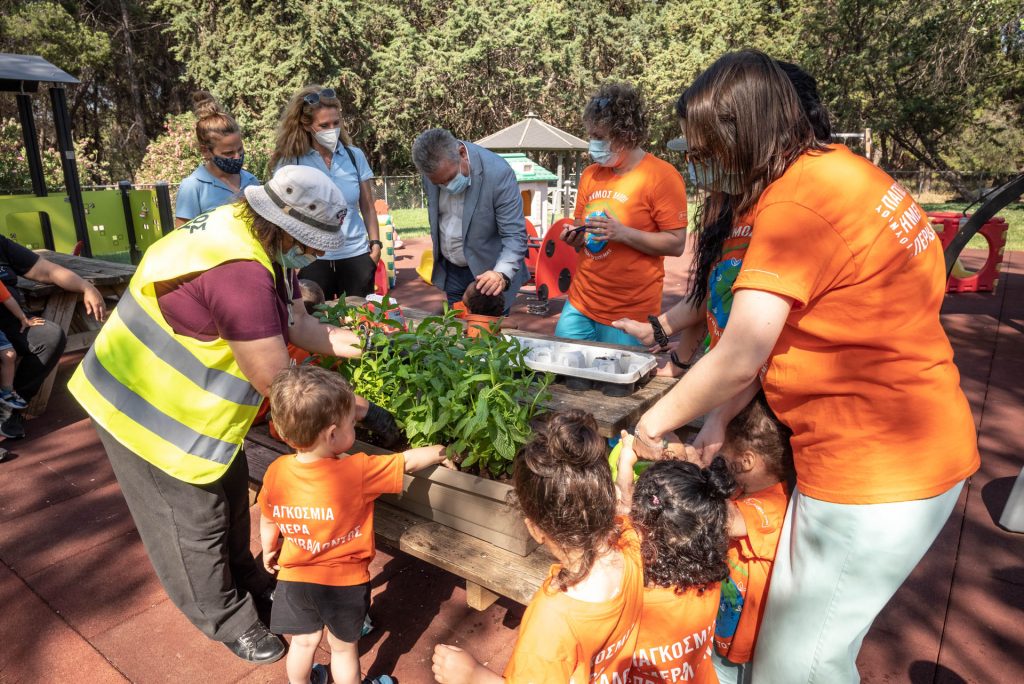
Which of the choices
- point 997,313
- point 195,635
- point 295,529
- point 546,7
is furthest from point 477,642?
point 546,7

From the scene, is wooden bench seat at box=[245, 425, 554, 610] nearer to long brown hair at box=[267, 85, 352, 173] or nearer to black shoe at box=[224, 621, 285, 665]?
black shoe at box=[224, 621, 285, 665]

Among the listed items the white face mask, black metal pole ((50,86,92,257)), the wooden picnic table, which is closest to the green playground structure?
black metal pole ((50,86,92,257))

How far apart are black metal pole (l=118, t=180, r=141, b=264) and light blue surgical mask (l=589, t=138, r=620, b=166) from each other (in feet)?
32.7

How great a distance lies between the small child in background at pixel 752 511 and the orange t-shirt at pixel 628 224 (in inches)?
66.3

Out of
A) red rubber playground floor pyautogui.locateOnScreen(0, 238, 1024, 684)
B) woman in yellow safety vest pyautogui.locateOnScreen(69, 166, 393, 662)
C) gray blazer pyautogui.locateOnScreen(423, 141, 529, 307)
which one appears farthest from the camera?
gray blazer pyautogui.locateOnScreen(423, 141, 529, 307)

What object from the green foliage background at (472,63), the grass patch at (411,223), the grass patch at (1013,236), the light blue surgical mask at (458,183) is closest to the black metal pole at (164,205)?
the grass patch at (411,223)

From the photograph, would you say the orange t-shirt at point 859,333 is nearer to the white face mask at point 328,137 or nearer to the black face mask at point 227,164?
the white face mask at point 328,137

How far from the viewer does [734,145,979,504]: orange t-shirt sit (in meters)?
1.33

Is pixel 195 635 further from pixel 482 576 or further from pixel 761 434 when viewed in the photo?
pixel 761 434

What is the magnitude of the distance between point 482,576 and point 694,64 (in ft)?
97.5

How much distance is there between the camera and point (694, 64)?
28.2 m

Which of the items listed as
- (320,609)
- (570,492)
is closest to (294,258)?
(320,609)

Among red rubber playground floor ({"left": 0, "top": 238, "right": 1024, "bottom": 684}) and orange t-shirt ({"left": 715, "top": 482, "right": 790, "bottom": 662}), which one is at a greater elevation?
orange t-shirt ({"left": 715, "top": 482, "right": 790, "bottom": 662})

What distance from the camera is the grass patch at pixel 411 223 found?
56.4ft
